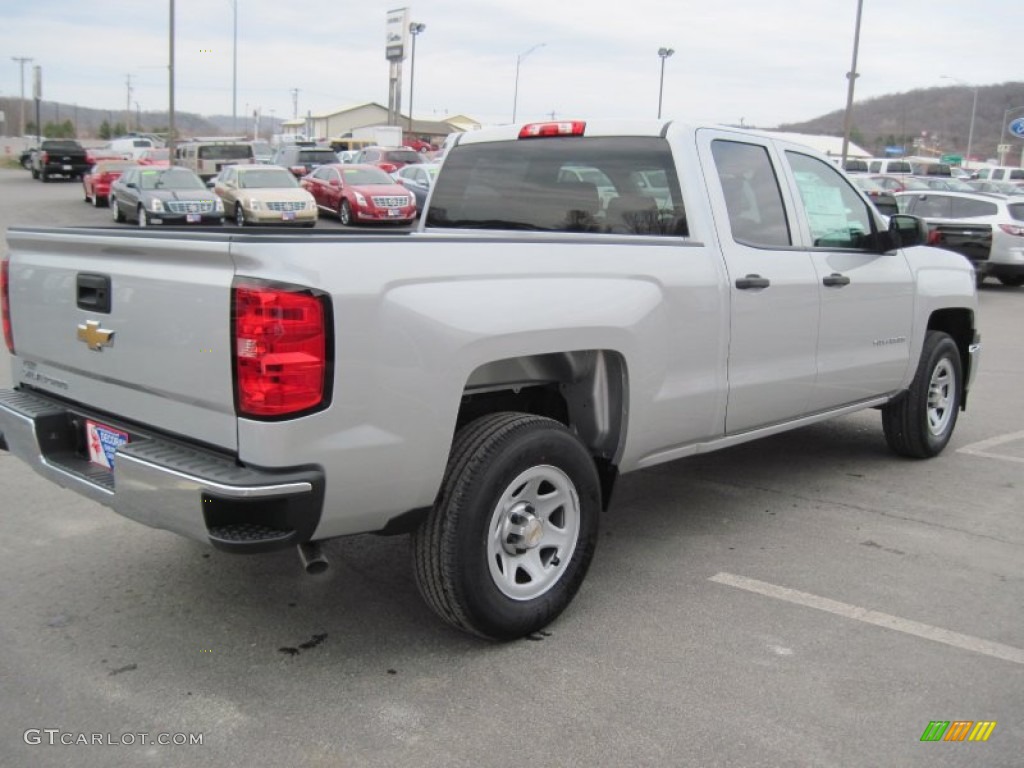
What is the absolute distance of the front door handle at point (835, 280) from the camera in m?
4.88

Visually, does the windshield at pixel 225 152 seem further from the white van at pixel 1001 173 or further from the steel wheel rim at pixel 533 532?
the steel wheel rim at pixel 533 532

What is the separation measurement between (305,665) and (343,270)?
56.4 inches

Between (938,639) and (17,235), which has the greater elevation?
(17,235)

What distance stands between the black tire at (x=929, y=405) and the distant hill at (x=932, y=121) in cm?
10620

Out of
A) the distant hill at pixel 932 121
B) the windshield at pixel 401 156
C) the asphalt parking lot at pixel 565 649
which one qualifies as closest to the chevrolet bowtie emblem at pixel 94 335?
the asphalt parking lot at pixel 565 649

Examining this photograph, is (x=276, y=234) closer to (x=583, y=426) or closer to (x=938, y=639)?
(x=583, y=426)

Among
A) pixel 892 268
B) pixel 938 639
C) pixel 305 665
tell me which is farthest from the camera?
pixel 892 268

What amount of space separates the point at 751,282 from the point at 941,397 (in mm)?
2696

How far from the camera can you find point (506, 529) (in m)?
3.53

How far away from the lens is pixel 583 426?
13.4ft

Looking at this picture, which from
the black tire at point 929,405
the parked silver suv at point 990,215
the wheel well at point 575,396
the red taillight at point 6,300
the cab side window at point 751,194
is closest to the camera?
the wheel well at point 575,396

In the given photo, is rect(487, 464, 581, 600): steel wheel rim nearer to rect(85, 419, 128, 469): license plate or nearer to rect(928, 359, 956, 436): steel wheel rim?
rect(85, 419, 128, 469): license plate

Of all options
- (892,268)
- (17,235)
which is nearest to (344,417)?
(17,235)

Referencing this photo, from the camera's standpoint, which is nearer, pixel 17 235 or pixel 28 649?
pixel 28 649
